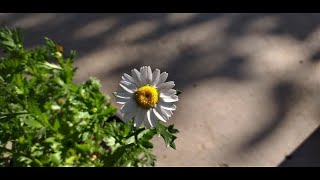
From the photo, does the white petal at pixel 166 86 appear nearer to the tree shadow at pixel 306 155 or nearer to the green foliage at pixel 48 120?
the green foliage at pixel 48 120

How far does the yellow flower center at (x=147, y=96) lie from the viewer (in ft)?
4.90

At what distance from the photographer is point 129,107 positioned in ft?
4.91

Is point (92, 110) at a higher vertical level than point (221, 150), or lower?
higher

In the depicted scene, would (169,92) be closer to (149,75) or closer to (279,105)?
(149,75)

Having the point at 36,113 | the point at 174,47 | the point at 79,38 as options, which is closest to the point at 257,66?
the point at 174,47

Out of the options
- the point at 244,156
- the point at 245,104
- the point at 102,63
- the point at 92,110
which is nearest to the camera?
the point at 92,110

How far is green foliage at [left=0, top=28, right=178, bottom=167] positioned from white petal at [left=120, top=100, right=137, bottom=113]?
0.23m

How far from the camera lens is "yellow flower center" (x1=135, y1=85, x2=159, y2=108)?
1.49 metres

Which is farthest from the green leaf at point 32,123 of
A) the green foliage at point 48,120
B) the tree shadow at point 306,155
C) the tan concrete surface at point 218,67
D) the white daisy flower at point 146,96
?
the tree shadow at point 306,155

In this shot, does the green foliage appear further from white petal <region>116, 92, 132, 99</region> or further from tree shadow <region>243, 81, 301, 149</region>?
tree shadow <region>243, 81, 301, 149</region>

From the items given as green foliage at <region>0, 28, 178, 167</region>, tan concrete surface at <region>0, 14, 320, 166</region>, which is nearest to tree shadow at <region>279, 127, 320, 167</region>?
tan concrete surface at <region>0, 14, 320, 166</region>

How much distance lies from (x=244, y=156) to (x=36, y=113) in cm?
133

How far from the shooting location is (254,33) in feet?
11.3
